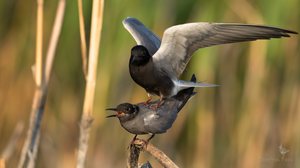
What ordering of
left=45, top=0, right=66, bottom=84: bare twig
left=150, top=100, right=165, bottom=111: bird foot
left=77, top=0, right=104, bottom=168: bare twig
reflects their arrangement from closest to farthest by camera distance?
left=150, top=100, right=165, bottom=111: bird foot → left=77, top=0, right=104, bottom=168: bare twig → left=45, top=0, right=66, bottom=84: bare twig

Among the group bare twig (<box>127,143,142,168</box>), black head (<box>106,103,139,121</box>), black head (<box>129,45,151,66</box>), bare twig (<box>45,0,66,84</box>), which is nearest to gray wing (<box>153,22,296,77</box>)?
black head (<box>129,45,151,66</box>)

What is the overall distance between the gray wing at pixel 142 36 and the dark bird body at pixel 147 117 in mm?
657

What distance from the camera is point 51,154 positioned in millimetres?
6156

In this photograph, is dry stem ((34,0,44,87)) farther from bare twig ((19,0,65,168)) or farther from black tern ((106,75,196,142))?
black tern ((106,75,196,142))

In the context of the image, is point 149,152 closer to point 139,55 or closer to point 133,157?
point 133,157

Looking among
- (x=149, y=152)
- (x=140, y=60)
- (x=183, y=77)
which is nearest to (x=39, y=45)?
(x=140, y=60)

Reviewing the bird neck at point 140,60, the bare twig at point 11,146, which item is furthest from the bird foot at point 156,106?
the bare twig at point 11,146

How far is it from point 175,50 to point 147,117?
537 mm

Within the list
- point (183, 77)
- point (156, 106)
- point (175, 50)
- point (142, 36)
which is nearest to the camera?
point (156, 106)

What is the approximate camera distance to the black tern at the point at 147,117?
341 centimetres

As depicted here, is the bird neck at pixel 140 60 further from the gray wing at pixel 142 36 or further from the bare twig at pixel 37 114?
the bare twig at pixel 37 114

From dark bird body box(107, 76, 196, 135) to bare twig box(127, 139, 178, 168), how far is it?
0.19m

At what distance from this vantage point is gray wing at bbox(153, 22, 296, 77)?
3598 millimetres

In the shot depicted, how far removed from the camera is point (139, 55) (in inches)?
148
